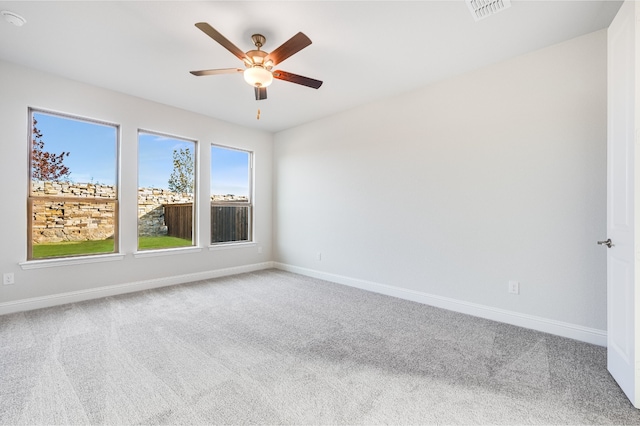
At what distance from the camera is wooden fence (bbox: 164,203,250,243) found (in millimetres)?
4465

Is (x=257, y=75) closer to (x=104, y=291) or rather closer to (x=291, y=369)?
(x=291, y=369)

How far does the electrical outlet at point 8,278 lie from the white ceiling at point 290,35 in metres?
2.27

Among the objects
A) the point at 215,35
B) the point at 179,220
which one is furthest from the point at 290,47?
the point at 179,220

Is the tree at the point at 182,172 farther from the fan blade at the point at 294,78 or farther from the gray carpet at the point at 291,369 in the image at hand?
the fan blade at the point at 294,78

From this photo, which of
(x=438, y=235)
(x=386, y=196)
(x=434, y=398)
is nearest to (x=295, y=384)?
(x=434, y=398)

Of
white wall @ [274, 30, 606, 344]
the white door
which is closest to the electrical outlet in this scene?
white wall @ [274, 30, 606, 344]

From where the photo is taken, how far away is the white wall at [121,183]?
3.09m

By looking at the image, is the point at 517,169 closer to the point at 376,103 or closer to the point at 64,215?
the point at 376,103

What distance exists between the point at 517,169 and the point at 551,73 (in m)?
0.90

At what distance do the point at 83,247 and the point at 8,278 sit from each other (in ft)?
2.33

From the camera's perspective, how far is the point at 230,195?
513 centimetres

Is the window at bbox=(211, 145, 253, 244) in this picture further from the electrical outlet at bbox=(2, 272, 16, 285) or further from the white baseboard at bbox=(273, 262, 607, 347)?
the electrical outlet at bbox=(2, 272, 16, 285)

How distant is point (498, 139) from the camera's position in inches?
117

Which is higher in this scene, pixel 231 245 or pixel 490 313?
pixel 231 245
